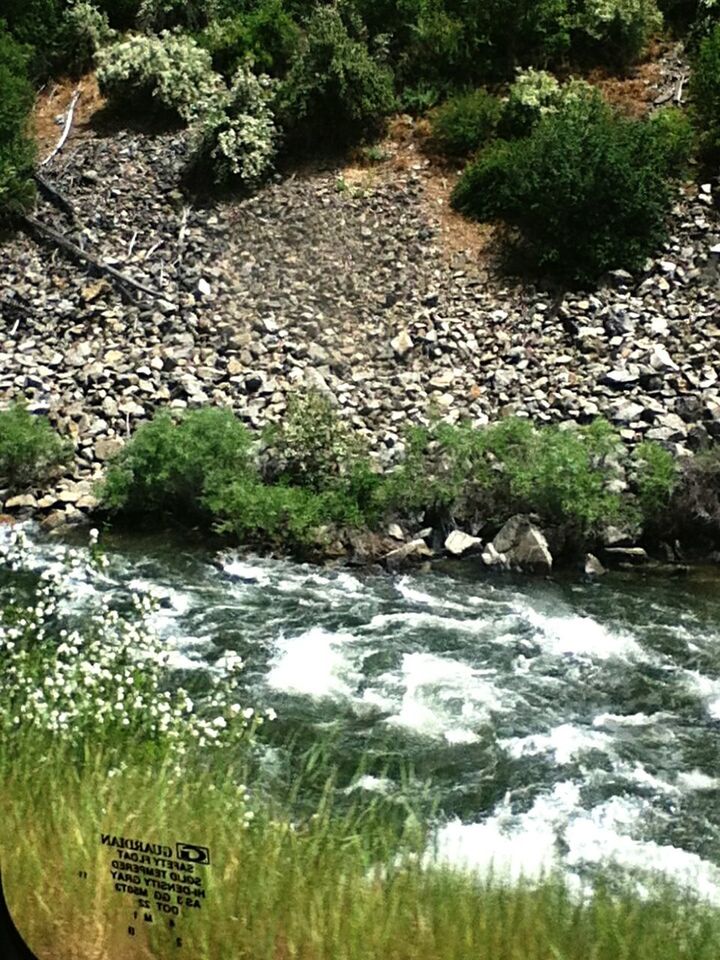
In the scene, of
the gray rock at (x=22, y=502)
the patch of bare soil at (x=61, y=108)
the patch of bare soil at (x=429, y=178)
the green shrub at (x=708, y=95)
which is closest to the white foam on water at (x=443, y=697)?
the gray rock at (x=22, y=502)

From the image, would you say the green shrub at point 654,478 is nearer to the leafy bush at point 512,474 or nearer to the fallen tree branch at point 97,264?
the leafy bush at point 512,474

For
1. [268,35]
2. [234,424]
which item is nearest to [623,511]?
[234,424]

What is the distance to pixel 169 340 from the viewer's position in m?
5.92

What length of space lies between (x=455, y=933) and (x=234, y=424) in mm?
4296

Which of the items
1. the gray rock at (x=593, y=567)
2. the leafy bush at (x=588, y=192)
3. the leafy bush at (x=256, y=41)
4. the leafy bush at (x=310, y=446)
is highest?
the leafy bush at (x=256, y=41)

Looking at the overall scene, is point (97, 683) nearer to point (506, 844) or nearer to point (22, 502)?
point (506, 844)

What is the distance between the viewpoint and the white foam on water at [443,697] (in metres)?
3.40

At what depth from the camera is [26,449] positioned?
507 centimetres

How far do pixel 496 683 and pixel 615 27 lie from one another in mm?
8860

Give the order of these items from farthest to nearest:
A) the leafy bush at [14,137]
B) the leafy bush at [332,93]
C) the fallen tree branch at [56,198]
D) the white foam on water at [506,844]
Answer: the leafy bush at [332,93] < the leafy bush at [14,137] < the fallen tree branch at [56,198] < the white foam on water at [506,844]

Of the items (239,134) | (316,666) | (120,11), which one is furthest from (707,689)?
(120,11)

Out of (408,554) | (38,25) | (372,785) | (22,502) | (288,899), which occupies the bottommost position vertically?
(408,554)

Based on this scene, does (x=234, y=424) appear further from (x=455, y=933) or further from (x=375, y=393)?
(x=455, y=933)

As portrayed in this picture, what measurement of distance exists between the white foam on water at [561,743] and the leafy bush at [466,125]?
778cm
